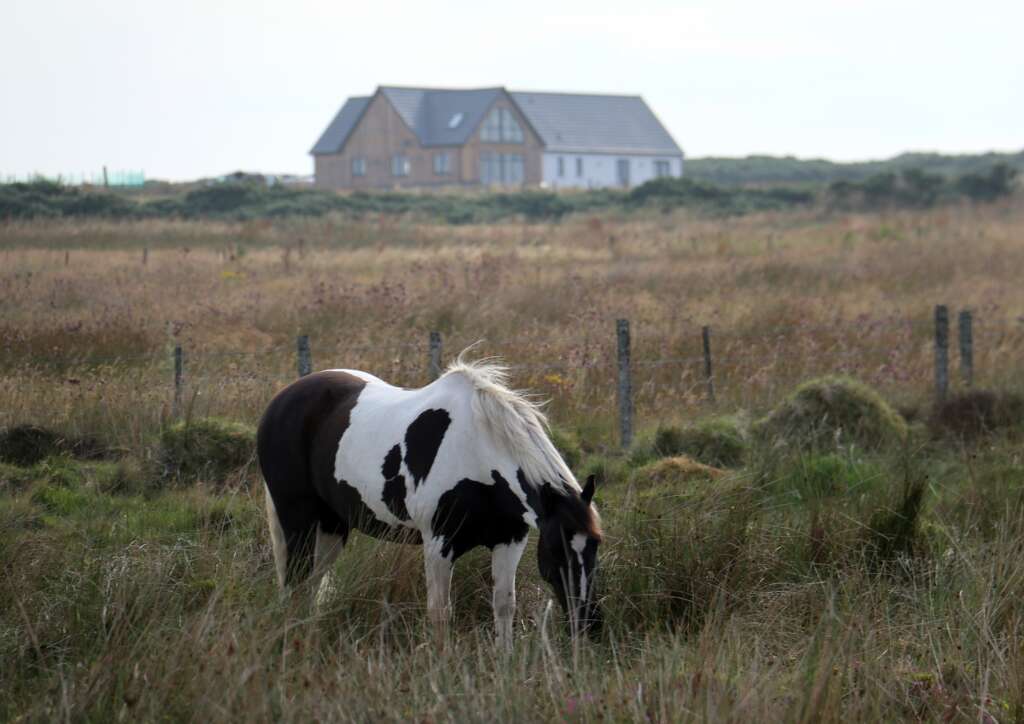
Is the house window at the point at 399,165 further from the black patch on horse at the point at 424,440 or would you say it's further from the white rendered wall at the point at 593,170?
the black patch on horse at the point at 424,440

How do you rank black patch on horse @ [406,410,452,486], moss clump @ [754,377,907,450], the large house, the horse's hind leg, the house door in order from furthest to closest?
the house door
the large house
moss clump @ [754,377,907,450]
the horse's hind leg
black patch on horse @ [406,410,452,486]

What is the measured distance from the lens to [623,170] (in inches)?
2844

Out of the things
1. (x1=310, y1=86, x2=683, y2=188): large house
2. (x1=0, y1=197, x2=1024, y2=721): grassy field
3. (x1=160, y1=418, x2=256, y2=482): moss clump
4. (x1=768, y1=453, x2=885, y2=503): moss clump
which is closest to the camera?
(x1=0, y1=197, x2=1024, y2=721): grassy field

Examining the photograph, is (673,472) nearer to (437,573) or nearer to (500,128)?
(437,573)

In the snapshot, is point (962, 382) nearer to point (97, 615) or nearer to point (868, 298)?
point (868, 298)

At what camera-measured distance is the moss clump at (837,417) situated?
1085 cm

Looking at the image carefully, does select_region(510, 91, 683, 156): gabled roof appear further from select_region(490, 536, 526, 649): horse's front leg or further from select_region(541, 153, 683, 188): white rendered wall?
select_region(490, 536, 526, 649): horse's front leg

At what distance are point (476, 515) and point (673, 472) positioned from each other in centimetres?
394

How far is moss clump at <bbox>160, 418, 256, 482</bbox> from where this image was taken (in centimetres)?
978

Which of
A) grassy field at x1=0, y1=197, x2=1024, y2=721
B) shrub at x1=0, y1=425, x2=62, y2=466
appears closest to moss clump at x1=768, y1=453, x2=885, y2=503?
grassy field at x1=0, y1=197, x2=1024, y2=721

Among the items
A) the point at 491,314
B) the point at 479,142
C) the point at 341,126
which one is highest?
the point at 341,126

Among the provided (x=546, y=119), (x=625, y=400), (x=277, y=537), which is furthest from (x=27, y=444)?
(x=546, y=119)

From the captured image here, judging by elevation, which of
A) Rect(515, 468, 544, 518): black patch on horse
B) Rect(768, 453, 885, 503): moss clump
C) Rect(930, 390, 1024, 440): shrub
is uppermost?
Rect(515, 468, 544, 518): black patch on horse

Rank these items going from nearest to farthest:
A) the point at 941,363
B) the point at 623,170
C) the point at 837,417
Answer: the point at 837,417 → the point at 941,363 → the point at 623,170
